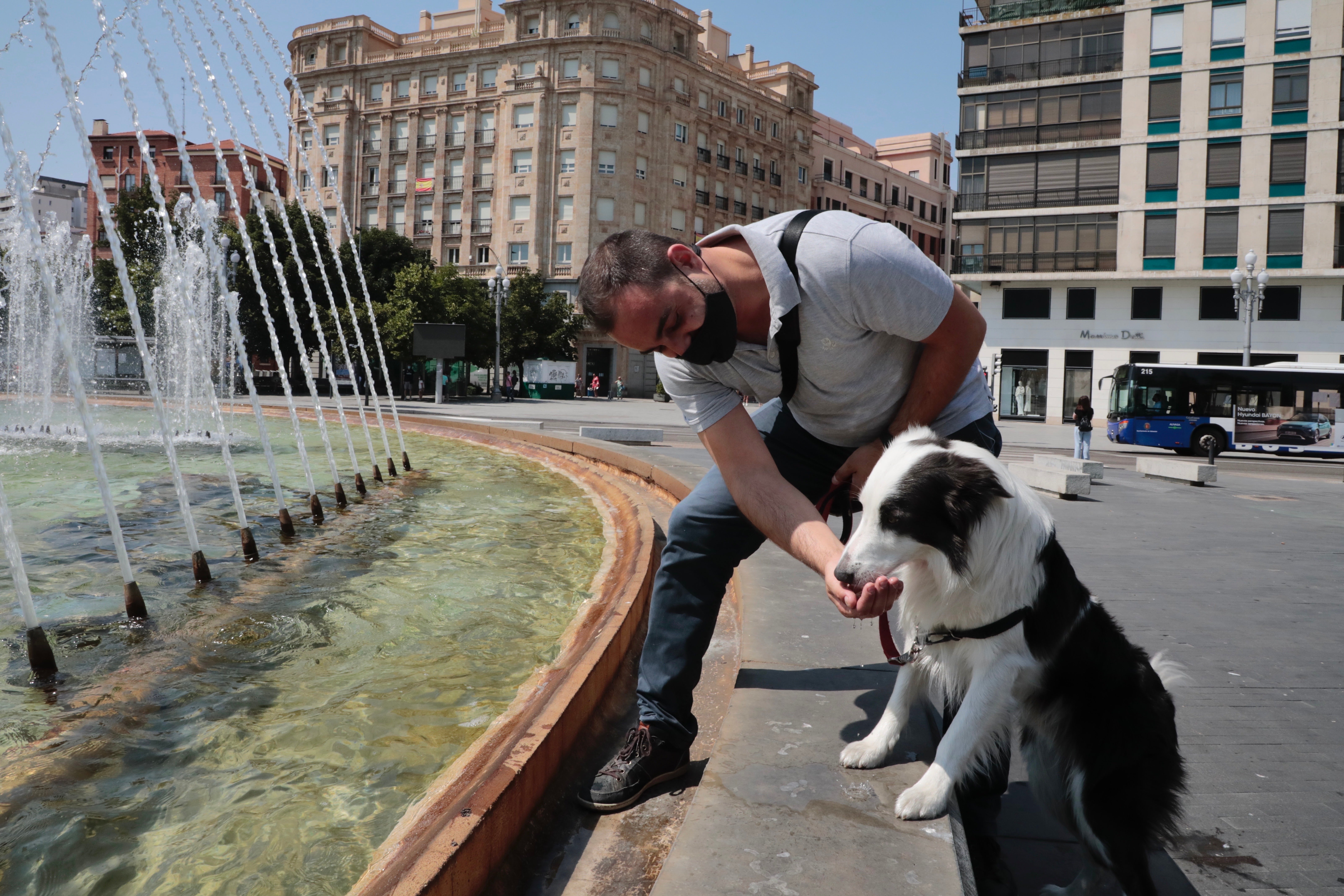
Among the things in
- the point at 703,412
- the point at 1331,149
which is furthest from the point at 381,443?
the point at 1331,149

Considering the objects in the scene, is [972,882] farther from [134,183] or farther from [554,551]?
[134,183]

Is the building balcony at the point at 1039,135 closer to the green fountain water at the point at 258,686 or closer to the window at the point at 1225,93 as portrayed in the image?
the window at the point at 1225,93

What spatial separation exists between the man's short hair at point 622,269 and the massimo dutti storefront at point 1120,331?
38.1 m

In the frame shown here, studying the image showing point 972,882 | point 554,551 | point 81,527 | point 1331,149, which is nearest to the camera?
point 972,882

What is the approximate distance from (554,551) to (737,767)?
384cm

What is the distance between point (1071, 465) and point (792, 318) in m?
10.9

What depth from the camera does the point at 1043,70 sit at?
41.9 m

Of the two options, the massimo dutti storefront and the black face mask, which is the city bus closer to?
the massimo dutti storefront

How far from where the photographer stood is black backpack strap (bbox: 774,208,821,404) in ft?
8.29

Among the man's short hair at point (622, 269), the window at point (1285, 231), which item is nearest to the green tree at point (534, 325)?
the window at point (1285, 231)

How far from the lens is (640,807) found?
251 cm

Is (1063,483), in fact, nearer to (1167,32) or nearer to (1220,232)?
(1220,232)

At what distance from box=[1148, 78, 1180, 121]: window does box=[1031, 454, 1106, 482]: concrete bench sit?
3365cm

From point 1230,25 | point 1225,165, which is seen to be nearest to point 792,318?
point 1225,165
